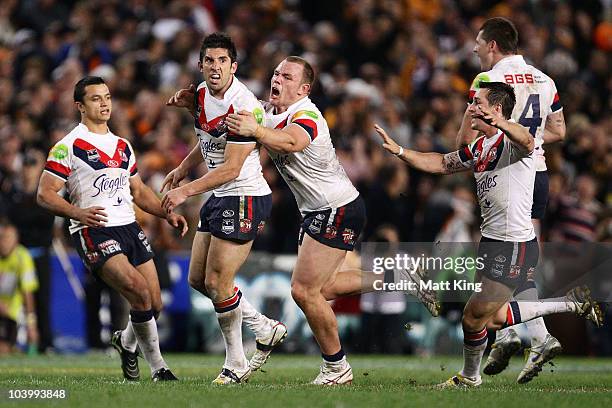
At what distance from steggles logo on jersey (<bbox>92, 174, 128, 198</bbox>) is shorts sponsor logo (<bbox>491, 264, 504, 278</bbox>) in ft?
11.7

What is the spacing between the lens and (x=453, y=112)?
18.9 m

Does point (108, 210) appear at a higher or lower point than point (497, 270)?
higher

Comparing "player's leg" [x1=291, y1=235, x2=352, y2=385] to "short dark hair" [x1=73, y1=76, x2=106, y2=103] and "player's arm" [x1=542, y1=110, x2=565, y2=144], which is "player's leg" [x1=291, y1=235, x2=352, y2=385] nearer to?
"player's arm" [x1=542, y1=110, x2=565, y2=144]

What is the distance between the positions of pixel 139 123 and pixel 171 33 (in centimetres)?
248

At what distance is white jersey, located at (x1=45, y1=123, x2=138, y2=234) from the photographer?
36.3 ft

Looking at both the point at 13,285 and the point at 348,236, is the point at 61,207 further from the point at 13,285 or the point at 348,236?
the point at 13,285

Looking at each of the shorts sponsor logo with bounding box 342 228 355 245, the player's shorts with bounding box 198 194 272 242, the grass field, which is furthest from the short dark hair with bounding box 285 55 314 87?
the grass field

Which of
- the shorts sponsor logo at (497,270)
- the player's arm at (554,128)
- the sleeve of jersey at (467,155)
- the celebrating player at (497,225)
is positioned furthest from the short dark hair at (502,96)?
the shorts sponsor logo at (497,270)

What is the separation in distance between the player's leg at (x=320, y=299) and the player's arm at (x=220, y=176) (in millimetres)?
981

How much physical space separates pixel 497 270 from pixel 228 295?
96.1 inches

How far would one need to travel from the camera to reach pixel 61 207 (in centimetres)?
1084

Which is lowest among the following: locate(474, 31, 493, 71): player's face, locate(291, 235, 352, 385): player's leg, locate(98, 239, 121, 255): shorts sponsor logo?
locate(291, 235, 352, 385): player's leg

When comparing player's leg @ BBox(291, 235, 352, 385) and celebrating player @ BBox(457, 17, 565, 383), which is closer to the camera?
player's leg @ BBox(291, 235, 352, 385)

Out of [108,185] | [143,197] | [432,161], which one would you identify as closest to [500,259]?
[432,161]
